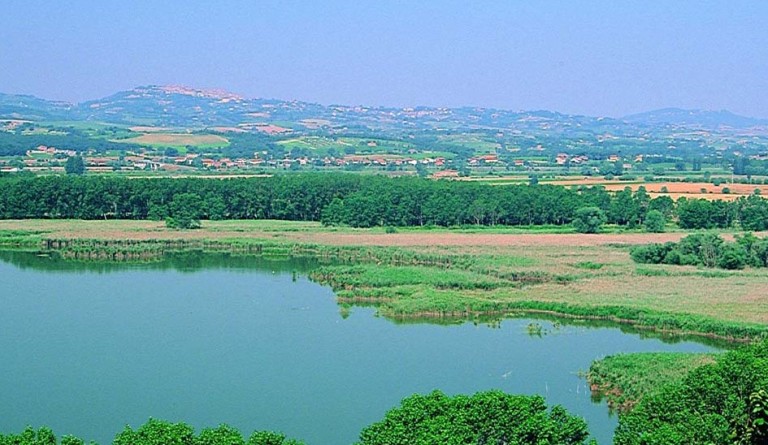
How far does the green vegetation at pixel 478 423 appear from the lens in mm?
14094

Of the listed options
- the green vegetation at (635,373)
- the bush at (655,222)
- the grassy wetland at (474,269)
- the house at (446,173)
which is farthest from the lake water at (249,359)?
the house at (446,173)

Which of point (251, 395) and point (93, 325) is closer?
point (251, 395)

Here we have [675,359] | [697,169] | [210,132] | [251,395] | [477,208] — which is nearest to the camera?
[251,395]

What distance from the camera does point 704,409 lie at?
605 inches

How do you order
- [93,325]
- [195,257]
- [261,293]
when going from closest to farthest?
[93,325] < [261,293] < [195,257]

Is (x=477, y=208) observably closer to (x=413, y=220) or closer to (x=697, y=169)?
(x=413, y=220)

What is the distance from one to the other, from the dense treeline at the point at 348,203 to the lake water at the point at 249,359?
23057 millimetres

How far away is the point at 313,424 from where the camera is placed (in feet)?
64.8

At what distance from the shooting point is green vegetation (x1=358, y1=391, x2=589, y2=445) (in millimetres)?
14094

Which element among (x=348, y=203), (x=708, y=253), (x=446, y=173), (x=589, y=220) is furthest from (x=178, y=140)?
(x=708, y=253)

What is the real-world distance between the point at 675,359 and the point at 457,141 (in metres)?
136

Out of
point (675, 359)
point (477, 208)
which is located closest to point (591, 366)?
point (675, 359)

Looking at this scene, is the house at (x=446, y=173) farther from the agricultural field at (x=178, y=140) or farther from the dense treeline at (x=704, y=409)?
the dense treeline at (x=704, y=409)

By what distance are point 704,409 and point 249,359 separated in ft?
44.2
